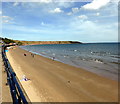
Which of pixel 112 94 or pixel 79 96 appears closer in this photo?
pixel 79 96

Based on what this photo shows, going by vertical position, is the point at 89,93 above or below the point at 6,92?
below

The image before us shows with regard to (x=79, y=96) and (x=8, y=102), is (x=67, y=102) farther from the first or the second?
(x=8, y=102)

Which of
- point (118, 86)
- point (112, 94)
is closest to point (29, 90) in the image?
point (112, 94)

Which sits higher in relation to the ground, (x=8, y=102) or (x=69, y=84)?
(x=8, y=102)

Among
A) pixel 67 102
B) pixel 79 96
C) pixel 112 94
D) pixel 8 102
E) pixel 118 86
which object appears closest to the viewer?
pixel 8 102

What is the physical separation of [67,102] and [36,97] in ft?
6.85

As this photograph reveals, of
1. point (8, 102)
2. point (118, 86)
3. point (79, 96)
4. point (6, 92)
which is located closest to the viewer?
point (8, 102)

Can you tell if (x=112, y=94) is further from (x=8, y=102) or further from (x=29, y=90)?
(x=8, y=102)

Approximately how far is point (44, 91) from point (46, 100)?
140 centimetres

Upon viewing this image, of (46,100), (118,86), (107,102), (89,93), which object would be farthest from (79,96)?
(118,86)

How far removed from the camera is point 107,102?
7395 mm

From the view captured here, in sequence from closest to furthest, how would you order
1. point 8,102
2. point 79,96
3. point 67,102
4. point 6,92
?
point 8,102
point 6,92
point 67,102
point 79,96

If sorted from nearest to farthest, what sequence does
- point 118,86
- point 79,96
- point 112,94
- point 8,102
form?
1. point 8,102
2. point 79,96
3. point 112,94
4. point 118,86

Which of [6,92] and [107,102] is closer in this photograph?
[6,92]
